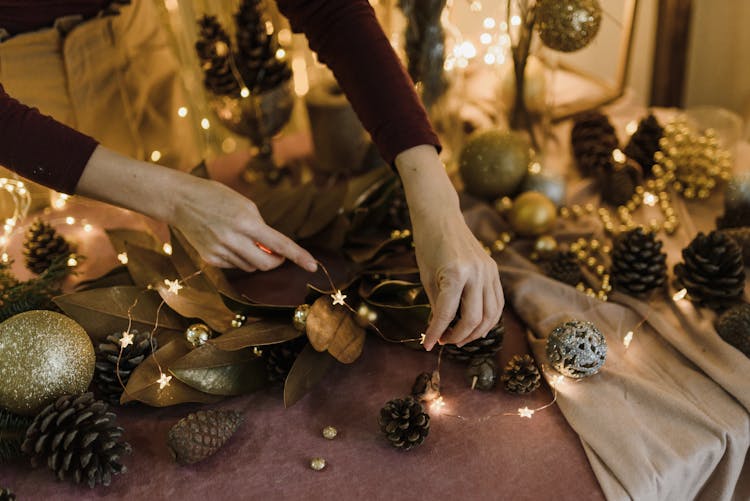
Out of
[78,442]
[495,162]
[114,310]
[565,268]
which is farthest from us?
[495,162]

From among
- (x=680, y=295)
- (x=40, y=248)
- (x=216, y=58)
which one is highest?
(x=216, y=58)

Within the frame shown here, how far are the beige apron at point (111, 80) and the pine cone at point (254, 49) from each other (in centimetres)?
14

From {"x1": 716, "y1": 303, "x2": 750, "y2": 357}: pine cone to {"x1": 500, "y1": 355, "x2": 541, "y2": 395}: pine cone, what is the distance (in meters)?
0.21

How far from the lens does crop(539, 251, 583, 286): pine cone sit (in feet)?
2.60

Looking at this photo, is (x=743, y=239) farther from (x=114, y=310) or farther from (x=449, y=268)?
(x=114, y=310)

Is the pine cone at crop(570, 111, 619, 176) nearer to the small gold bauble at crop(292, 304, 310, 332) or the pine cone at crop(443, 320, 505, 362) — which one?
the pine cone at crop(443, 320, 505, 362)

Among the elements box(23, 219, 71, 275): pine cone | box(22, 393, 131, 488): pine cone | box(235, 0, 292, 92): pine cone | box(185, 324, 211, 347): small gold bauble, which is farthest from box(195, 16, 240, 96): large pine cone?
box(22, 393, 131, 488): pine cone

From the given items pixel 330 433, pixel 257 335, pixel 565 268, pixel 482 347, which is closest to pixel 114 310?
pixel 257 335

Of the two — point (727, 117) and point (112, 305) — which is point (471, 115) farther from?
point (112, 305)

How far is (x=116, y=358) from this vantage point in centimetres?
65

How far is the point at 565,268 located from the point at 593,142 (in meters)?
0.29

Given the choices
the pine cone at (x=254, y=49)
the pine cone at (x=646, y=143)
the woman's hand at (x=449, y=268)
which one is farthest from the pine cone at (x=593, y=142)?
the pine cone at (x=254, y=49)

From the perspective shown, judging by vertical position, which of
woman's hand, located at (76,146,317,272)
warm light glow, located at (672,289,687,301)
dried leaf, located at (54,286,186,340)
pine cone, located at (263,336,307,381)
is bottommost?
warm light glow, located at (672,289,687,301)

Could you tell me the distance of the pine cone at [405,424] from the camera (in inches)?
23.5
